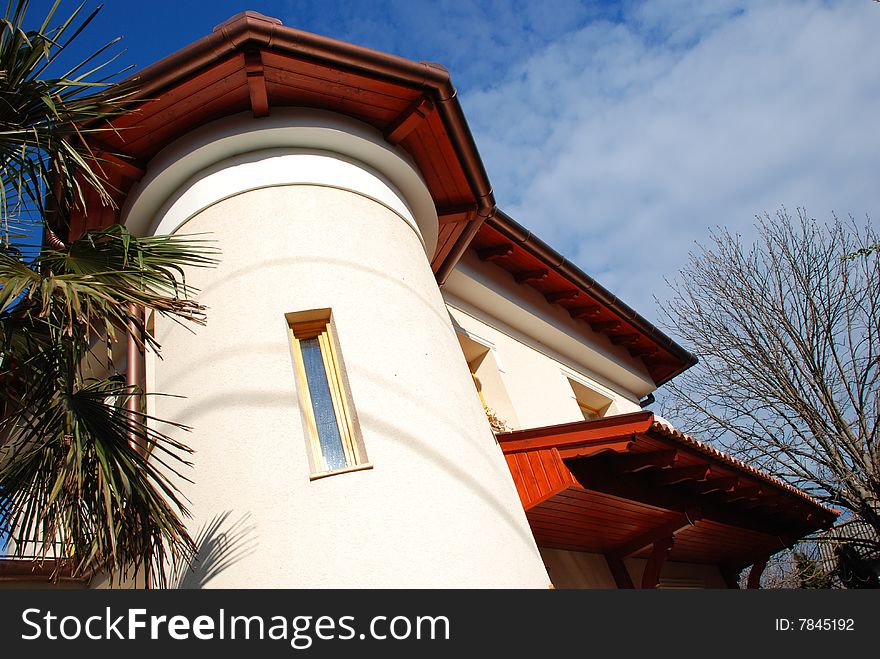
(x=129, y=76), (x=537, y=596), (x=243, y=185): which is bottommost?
(x=537, y=596)

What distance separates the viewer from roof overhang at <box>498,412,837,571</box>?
275 inches

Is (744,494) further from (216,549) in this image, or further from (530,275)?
(216,549)

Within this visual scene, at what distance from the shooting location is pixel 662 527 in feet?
28.5

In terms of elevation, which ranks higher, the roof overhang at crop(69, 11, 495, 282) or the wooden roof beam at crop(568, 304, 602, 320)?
the wooden roof beam at crop(568, 304, 602, 320)

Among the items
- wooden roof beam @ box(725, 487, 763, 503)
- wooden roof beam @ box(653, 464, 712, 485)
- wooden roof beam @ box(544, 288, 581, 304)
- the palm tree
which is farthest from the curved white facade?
wooden roof beam @ box(544, 288, 581, 304)

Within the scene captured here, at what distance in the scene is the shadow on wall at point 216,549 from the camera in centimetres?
498

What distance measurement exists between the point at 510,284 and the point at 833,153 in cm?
489

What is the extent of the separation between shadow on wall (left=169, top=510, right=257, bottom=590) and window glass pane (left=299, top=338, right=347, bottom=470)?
735 mm

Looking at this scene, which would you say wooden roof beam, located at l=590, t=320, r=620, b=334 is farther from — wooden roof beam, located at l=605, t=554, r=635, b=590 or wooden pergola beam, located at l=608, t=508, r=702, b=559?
wooden roof beam, located at l=605, t=554, r=635, b=590

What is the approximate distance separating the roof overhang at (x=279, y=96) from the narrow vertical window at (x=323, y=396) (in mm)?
2055

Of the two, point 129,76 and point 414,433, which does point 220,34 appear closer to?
point 129,76

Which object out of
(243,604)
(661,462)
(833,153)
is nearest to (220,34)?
(243,604)

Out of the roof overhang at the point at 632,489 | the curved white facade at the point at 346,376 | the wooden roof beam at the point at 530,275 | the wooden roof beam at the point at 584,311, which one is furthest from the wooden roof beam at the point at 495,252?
the roof overhang at the point at 632,489

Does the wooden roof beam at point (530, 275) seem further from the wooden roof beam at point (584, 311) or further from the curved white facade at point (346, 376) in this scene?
the curved white facade at point (346, 376)
